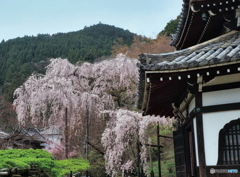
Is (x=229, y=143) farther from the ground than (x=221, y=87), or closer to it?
closer to it

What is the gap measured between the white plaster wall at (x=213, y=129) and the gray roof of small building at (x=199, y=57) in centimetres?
104

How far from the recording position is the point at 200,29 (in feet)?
22.0

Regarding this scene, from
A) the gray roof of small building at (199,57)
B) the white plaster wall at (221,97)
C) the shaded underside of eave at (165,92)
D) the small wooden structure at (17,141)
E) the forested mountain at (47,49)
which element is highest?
the forested mountain at (47,49)

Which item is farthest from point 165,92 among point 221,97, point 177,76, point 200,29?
point 200,29

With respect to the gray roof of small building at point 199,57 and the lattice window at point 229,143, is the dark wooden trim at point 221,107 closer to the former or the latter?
the lattice window at point 229,143

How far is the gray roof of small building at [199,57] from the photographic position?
4.32 meters

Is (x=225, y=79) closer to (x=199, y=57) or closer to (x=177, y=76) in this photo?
(x=199, y=57)

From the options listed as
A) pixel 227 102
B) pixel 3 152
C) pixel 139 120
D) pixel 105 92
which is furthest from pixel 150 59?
pixel 105 92

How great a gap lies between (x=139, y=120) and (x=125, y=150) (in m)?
1.61

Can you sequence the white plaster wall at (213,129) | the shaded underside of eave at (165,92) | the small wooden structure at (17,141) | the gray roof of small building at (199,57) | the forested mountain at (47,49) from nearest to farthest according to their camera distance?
the gray roof of small building at (199,57) < the white plaster wall at (213,129) < the shaded underside of eave at (165,92) < the small wooden structure at (17,141) < the forested mountain at (47,49)

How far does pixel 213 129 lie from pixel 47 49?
46337 millimetres

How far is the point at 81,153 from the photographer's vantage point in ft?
52.9

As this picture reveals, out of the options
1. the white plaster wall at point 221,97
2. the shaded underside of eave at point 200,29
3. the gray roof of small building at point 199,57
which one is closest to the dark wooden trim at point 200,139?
the white plaster wall at point 221,97

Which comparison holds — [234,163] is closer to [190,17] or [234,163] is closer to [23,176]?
[190,17]
